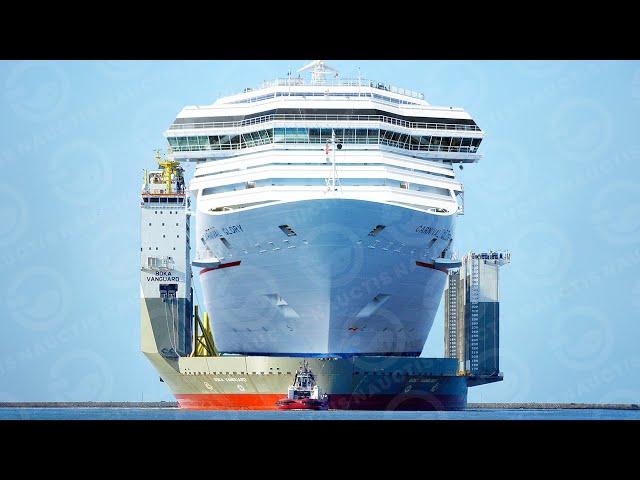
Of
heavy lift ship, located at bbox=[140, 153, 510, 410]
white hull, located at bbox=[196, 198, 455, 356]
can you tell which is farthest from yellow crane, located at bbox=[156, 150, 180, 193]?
white hull, located at bbox=[196, 198, 455, 356]

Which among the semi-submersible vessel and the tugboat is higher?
the semi-submersible vessel

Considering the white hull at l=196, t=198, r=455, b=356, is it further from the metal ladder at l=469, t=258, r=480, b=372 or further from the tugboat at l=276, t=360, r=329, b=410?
the metal ladder at l=469, t=258, r=480, b=372

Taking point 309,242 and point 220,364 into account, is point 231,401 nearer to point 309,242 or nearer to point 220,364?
point 220,364

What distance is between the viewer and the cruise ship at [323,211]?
60.9 metres

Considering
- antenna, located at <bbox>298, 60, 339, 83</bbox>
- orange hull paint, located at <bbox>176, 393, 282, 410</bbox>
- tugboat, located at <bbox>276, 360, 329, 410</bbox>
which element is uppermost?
antenna, located at <bbox>298, 60, 339, 83</bbox>

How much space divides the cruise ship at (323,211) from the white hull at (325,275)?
0.18 ft

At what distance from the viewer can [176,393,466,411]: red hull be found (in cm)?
6269

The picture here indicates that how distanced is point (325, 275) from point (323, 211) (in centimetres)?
263

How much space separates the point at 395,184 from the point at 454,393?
11.0 metres

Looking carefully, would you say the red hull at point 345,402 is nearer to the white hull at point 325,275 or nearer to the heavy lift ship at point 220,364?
the heavy lift ship at point 220,364

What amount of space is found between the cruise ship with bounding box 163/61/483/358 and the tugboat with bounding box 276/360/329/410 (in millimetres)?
1104

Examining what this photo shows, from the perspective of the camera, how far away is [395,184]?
6681cm
